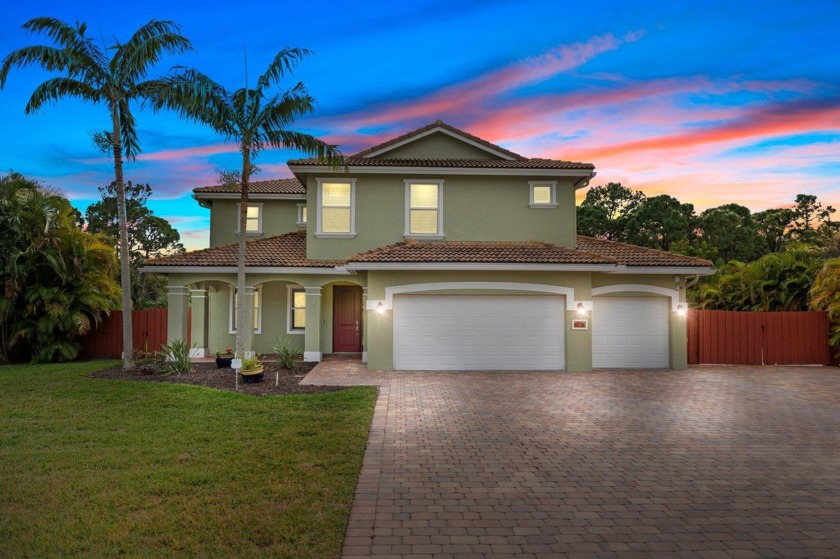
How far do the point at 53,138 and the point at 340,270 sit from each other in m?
17.1

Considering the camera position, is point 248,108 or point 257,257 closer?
point 248,108

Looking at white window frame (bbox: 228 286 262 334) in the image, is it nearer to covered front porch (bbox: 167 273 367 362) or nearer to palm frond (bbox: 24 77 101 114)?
covered front porch (bbox: 167 273 367 362)

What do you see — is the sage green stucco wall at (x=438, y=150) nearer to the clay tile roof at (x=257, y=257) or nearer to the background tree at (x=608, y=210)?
the clay tile roof at (x=257, y=257)

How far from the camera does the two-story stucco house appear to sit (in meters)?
14.3

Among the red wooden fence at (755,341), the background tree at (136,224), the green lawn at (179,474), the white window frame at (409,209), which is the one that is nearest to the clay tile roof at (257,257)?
the white window frame at (409,209)

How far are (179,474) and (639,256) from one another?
14.5 metres

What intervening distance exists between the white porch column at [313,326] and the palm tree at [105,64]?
5092 mm

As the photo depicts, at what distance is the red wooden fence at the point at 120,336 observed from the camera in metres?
17.2

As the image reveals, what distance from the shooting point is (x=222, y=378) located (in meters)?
12.5

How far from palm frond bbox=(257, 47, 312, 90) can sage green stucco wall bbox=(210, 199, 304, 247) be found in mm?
7409

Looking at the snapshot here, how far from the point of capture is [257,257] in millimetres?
16500

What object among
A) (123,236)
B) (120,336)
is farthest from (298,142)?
(120,336)

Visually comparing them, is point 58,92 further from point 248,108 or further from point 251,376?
point 251,376

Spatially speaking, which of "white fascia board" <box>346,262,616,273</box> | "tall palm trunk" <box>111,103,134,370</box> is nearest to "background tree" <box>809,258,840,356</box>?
"white fascia board" <box>346,262,616,273</box>
